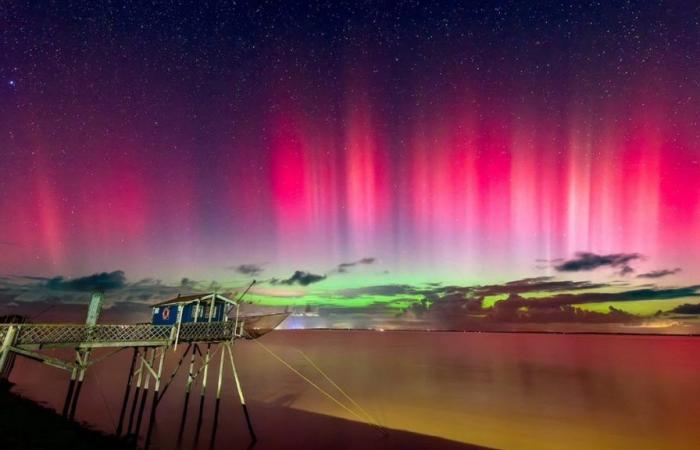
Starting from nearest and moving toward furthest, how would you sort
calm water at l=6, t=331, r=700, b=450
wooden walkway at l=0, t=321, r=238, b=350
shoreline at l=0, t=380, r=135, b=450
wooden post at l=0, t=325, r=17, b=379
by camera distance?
shoreline at l=0, t=380, r=135, b=450 → wooden post at l=0, t=325, r=17, b=379 → wooden walkway at l=0, t=321, r=238, b=350 → calm water at l=6, t=331, r=700, b=450

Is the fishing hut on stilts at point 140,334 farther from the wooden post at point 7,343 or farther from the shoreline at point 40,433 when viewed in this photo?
the shoreline at point 40,433

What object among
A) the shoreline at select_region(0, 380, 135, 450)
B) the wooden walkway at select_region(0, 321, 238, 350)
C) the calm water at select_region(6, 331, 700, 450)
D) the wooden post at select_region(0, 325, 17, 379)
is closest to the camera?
the shoreline at select_region(0, 380, 135, 450)

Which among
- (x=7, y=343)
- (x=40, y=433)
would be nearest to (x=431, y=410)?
(x=40, y=433)

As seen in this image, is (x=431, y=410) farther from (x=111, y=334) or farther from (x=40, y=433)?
(x=40, y=433)

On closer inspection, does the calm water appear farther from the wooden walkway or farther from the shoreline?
the wooden walkway

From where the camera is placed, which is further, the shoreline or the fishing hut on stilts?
the fishing hut on stilts

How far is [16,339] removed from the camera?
16.8m

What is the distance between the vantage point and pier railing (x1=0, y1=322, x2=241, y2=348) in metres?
17.5

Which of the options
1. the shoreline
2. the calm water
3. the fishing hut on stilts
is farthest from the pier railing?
the calm water

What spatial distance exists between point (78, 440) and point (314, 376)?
1749 inches

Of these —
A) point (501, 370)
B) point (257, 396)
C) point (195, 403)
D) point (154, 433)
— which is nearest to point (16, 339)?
point (154, 433)

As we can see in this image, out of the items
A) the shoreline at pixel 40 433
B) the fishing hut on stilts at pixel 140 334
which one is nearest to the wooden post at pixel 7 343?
the fishing hut on stilts at pixel 140 334

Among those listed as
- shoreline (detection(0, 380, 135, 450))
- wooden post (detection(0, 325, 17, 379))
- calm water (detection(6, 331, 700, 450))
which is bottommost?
calm water (detection(6, 331, 700, 450))

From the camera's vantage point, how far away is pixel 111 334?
20.2 metres
